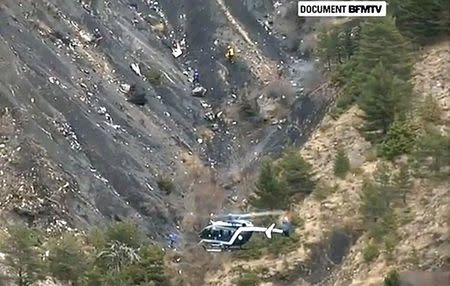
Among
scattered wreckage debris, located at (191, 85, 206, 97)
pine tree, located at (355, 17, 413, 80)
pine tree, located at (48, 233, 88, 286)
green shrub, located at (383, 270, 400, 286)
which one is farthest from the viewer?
scattered wreckage debris, located at (191, 85, 206, 97)

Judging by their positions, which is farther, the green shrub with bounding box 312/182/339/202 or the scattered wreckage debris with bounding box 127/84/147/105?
the scattered wreckage debris with bounding box 127/84/147/105

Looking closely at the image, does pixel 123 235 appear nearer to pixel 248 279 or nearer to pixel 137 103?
pixel 248 279

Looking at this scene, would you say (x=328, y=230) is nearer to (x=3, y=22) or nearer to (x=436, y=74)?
(x=436, y=74)

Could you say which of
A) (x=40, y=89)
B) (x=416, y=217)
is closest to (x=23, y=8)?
(x=40, y=89)

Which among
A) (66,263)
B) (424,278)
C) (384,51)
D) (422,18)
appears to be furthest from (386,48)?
(66,263)

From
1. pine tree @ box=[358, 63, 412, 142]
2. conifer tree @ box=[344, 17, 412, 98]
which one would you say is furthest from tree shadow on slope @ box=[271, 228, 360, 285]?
conifer tree @ box=[344, 17, 412, 98]

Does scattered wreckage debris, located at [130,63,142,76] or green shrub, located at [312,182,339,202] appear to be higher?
scattered wreckage debris, located at [130,63,142,76]

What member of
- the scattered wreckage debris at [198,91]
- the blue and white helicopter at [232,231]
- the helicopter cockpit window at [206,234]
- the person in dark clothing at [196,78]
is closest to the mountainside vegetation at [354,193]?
the blue and white helicopter at [232,231]

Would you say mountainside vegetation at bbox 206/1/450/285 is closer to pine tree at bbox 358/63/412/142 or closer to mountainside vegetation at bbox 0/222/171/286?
pine tree at bbox 358/63/412/142
